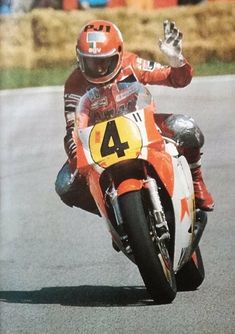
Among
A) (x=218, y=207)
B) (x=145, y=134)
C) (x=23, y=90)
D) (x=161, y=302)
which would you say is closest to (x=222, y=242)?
(x=218, y=207)

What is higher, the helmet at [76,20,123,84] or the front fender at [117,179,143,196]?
the helmet at [76,20,123,84]

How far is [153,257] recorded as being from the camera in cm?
322

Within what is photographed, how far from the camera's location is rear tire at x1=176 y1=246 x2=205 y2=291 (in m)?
3.56

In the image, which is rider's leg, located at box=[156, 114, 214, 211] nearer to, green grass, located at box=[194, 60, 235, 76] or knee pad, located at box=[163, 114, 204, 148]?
knee pad, located at box=[163, 114, 204, 148]

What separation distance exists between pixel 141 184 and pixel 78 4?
1021 mm

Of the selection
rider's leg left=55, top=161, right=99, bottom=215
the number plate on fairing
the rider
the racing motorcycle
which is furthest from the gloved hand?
rider's leg left=55, top=161, right=99, bottom=215

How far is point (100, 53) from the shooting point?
11.2ft

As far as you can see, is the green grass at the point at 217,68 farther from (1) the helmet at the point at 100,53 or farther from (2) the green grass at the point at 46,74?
(1) the helmet at the point at 100,53

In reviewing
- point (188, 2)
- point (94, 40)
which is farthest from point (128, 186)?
point (188, 2)

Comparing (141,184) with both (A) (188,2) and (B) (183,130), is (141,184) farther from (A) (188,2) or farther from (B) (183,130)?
(A) (188,2)

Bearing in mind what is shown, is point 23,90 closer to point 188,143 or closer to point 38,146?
point 38,146

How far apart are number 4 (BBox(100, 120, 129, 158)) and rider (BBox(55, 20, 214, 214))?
0.17 meters

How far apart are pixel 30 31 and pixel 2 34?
11 centimetres

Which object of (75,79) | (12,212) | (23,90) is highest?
(75,79)
